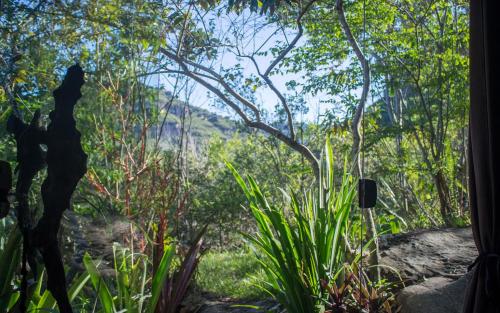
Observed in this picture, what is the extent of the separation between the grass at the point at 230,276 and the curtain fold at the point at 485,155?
5.79ft

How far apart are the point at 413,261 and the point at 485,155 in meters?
1.54

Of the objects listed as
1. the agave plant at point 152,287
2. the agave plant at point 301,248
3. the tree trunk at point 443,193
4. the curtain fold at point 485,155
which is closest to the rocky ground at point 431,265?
the agave plant at point 301,248

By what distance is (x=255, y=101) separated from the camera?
568 centimetres

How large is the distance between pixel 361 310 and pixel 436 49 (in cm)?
343

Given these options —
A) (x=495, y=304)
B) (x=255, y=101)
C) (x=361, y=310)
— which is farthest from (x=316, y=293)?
(x=255, y=101)

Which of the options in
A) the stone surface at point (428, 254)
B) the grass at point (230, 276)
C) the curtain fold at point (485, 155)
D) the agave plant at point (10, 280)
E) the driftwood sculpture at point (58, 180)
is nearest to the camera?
the driftwood sculpture at point (58, 180)

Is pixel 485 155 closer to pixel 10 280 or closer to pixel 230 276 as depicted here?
pixel 10 280

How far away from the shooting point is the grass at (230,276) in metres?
3.29

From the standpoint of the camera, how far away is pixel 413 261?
2.68 metres

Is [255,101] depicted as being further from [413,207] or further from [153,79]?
[413,207]

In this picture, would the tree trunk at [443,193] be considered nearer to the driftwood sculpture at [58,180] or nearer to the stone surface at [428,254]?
the stone surface at [428,254]

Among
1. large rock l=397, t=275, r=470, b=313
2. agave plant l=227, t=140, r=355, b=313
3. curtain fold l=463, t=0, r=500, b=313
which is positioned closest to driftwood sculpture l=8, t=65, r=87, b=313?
agave plant l=227, t=140, r=355, b=313

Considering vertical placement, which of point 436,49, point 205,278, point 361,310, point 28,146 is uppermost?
point 436,49

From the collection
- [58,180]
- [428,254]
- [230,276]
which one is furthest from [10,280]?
[230,276]
